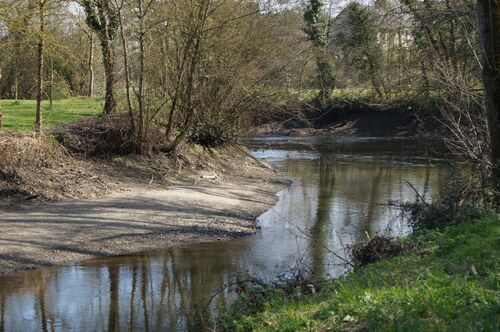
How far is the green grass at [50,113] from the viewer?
824 inches

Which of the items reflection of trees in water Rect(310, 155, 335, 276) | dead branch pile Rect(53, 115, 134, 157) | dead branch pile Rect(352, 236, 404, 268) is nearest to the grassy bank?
dead branch pile Rect(352, 236, 404, 268)

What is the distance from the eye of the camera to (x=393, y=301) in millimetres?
5891

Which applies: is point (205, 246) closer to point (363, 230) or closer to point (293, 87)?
point (363, 230)

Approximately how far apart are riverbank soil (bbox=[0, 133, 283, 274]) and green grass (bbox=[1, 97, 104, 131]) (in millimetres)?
2583

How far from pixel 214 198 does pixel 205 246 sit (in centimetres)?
474

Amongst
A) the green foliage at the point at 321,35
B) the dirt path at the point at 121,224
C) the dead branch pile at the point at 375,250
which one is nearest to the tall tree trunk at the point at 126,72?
the dirt path at the point at 121,224

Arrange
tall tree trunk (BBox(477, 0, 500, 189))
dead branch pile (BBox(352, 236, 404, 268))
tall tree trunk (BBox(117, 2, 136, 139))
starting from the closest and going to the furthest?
dead branch pile (BBox(352, 236, 404, 268)) < tall tree trunk (BBox(477, 0, 500, 189)) < tall tree trunk (BBox(117, 2, 136, 139))

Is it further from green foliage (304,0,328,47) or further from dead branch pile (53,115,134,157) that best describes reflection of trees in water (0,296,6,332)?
green foliage (304,0,328,47)

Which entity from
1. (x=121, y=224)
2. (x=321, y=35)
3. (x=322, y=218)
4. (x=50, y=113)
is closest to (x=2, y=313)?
(x=121, y=224)

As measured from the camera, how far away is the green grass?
20941 mm

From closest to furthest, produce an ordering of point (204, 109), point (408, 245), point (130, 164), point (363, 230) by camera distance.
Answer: point (408, 245)
point (363, 230)
point (130, 164)
point (204, 109)

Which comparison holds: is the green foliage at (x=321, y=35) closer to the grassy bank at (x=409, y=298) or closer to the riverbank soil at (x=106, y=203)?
the riverbank soil at (x=106, y=203)

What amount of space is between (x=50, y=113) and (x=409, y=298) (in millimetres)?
21174

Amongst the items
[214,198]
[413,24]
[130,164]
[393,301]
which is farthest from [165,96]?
[393,301]
